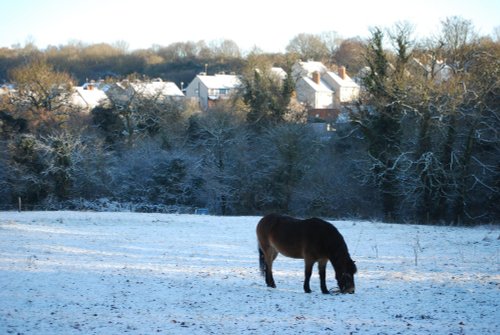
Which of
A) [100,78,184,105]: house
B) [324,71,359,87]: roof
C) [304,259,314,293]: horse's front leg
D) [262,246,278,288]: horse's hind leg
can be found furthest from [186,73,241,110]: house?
[304,259,314,293]: horse's front leg

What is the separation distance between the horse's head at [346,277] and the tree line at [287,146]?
22772mm

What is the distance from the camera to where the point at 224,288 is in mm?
11414

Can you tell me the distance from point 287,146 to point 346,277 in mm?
32203

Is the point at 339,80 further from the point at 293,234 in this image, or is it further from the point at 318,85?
the point at 293,234

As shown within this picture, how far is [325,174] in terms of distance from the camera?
4194 centimetres

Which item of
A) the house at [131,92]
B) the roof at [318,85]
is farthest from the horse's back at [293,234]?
the roof at [318,85]

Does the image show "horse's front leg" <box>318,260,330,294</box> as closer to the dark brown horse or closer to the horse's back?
the dark brown horse

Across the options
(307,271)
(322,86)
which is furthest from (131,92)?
(307,271)

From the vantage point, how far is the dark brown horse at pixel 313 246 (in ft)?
35.2

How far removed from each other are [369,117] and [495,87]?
28.9 feet

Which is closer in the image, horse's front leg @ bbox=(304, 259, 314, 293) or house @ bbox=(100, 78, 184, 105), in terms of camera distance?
horse's front leg @ bbox=(304, 259, 314, 293)

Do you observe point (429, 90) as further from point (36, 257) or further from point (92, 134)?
point (92, 134)

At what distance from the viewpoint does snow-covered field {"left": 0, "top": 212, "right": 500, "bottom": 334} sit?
862 cm

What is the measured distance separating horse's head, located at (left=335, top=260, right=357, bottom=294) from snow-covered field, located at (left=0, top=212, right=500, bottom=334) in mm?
202
